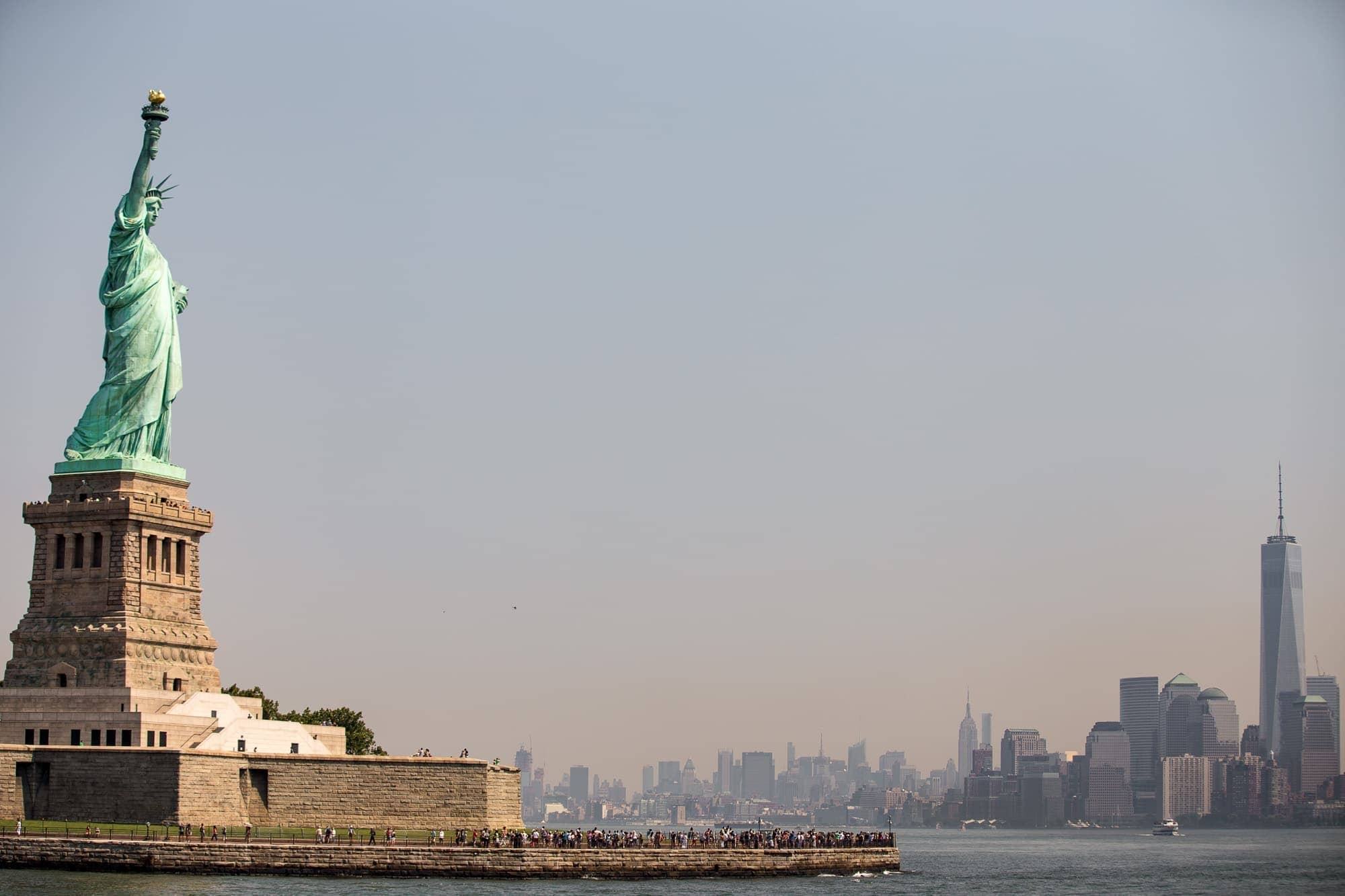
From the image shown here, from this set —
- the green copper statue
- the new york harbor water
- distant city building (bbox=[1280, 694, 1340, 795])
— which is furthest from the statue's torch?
distant city building (bbox=[1280, 694, 1340, 795])

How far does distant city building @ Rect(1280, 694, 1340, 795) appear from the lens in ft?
503

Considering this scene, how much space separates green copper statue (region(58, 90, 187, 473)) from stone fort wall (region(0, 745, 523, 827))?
14350mm

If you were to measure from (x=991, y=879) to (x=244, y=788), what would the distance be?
42692 millimetres

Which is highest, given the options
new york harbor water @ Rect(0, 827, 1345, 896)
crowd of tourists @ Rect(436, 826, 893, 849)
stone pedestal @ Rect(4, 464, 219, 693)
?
stone pedestal @ Rect(4, 464, 219, 693)

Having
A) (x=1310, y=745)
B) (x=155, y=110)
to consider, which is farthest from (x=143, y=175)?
(x=1310, y=745)

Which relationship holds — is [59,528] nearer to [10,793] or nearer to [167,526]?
[167,526]

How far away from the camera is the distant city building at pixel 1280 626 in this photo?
96.7 metres

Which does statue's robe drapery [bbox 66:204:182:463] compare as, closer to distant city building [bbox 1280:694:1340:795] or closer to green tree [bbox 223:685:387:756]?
green tree [bbox 223:685:387:756]

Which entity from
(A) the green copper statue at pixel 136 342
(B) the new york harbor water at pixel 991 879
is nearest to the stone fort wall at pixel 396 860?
(B) the new york harbor water at pixel 991 879

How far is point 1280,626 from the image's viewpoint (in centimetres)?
13225

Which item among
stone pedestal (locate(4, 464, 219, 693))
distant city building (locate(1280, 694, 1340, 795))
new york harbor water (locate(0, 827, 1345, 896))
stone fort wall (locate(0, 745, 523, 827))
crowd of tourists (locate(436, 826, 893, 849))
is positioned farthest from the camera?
distant city building (locate(1280, 694, 1340, 795))

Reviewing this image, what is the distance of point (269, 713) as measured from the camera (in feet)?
330

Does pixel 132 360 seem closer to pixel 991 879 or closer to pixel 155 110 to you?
pixel 155 110

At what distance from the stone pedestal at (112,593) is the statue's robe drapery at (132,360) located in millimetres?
1701
